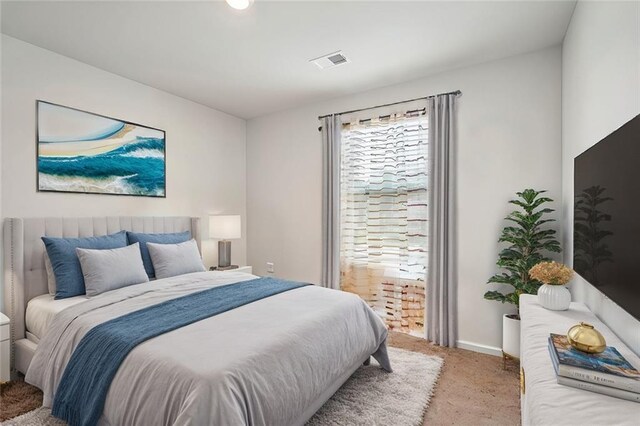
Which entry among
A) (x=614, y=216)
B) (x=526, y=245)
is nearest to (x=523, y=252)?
(x=526, y=245)

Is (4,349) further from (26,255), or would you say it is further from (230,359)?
(230,359)

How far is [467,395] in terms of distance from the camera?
2264 mm

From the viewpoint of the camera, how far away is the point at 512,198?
9.39 ft

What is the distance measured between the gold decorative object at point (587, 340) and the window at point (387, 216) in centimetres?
206

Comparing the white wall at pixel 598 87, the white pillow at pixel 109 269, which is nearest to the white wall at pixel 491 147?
the white wall at pixel 598 87

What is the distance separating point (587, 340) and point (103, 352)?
2152 millimetres

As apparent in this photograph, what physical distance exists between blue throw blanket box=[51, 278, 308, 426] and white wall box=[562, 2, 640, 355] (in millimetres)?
2157

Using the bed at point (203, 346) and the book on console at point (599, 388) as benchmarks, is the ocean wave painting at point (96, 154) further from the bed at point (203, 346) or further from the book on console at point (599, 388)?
the book on console at point (599, 388)

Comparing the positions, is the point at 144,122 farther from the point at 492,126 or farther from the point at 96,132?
the point at 492,126

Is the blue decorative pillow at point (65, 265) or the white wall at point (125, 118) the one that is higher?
the white wall at point (125, 118)

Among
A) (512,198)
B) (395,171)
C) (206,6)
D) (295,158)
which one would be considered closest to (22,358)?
(206,6)

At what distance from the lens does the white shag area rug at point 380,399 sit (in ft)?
6.30

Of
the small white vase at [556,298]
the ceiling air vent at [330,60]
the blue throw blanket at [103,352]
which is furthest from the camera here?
the ceiling air vent at [330,60]

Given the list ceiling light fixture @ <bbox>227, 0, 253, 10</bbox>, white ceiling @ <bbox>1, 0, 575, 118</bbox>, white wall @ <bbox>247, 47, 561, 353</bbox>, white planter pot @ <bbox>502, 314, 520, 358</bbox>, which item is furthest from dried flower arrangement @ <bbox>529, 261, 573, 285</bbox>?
ceiling light fixture @ <bbox>227, 0, 253, 10</bbox>
